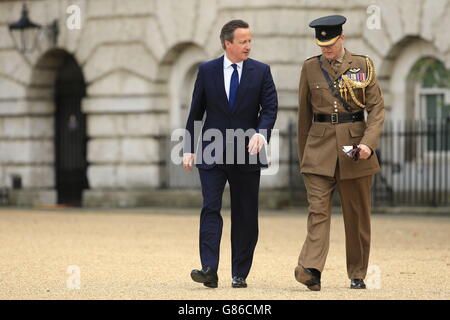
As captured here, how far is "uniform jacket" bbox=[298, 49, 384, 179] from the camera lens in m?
10.0

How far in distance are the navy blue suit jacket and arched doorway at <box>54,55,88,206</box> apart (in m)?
15.1

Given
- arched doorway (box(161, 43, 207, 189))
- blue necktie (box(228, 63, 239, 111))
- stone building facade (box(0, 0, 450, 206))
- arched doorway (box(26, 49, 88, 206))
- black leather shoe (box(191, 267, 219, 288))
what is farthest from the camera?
arched doorway (box(26, 49, 88, 206))

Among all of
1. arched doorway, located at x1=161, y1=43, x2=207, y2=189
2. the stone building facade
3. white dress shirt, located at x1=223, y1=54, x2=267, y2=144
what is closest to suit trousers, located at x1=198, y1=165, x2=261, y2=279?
white dress shirt, located at x1=223, y1=54, x2=267, y2=144

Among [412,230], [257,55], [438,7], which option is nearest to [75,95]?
[257,55]

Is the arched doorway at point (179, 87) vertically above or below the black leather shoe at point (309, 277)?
above

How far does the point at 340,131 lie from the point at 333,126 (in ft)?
0.22

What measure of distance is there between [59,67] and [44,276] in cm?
1397

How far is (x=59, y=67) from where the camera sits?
25.0m

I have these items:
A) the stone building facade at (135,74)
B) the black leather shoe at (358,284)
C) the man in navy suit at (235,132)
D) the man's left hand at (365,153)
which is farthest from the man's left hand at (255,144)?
the stone building facade at (135,74)

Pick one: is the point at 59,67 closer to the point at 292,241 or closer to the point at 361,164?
the point at 292,241

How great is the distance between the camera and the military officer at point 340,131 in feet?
32.8

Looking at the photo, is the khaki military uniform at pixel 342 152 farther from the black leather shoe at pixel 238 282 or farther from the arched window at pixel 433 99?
the arched window at pixel 433 99

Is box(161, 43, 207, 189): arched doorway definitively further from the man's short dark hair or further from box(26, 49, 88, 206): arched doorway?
the man's short dark hair

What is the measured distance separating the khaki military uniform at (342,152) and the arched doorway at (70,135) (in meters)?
15.4
